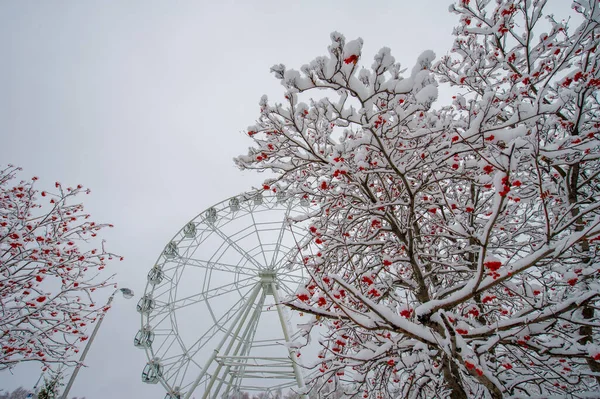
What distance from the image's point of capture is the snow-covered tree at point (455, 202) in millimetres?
2297

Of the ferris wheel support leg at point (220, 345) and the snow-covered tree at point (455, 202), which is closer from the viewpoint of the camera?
the snow-covered tree at point (455, 202)

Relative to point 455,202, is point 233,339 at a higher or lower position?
higher

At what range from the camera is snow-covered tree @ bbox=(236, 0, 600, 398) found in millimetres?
2297

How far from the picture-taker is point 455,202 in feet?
11.5

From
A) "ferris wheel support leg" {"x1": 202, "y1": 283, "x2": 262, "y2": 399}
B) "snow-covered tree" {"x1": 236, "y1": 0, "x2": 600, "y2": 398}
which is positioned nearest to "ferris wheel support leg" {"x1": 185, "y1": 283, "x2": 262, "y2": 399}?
"ferris wheel support leg" {"x1": 202, "y1": 283, "x2": 262, "y2": 399}

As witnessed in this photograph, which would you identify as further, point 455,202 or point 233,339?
point 233,339

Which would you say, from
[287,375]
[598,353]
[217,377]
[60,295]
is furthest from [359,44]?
[217,377]

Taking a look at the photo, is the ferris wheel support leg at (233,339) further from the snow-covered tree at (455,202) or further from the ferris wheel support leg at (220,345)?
the snow-covered tree at (455,202)

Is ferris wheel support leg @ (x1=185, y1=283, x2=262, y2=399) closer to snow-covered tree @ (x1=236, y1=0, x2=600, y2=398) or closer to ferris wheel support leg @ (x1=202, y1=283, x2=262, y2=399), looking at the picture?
ferris wheel support leg @ (x1=202, y1=283, x2=262, y2=399)

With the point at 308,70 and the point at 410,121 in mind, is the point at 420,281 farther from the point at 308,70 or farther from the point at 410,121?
the point at 308,70

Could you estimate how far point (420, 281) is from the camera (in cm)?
325

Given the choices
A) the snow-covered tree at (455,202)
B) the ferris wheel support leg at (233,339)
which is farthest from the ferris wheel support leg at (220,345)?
the snow-covered tree at (455,202)

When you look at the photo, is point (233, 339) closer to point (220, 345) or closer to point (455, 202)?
point (220, 345)

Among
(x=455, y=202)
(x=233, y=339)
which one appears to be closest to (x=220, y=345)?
(x=233, y=339)
